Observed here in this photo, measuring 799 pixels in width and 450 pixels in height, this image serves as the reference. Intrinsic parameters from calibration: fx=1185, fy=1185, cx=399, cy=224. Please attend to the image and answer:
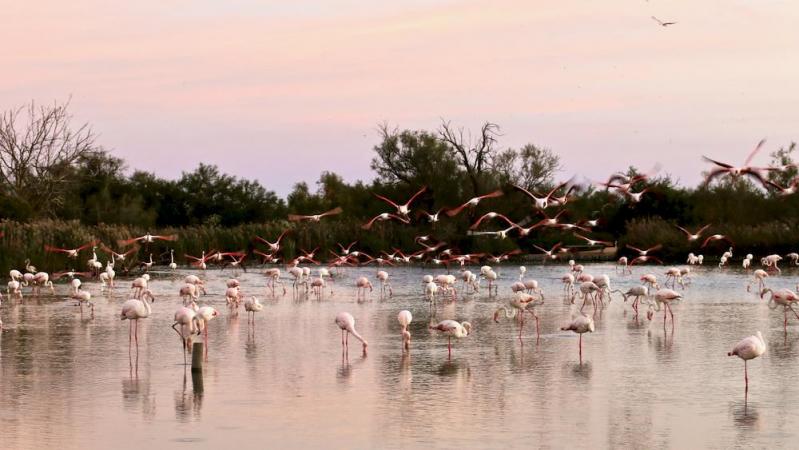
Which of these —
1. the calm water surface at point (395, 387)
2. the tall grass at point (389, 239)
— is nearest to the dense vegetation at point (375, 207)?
the tall grass at point (389, 239)

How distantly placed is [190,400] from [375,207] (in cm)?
4949

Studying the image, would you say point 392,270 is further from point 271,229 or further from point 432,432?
point 432,432

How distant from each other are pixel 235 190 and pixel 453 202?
19.1 m

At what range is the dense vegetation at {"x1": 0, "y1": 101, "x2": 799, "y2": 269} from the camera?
4775 centimetres

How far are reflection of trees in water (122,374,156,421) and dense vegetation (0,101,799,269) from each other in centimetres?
2369

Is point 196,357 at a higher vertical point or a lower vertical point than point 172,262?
lower

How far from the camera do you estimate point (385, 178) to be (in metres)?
66.4

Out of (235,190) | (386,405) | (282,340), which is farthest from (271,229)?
(386,405)

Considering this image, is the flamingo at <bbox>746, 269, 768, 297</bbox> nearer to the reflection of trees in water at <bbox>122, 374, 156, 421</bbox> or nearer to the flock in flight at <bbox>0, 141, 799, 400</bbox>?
the flock in flight at <bbox>0, 141, 799, 400</bbox>

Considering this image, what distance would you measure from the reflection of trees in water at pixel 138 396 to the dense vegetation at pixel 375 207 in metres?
23.7

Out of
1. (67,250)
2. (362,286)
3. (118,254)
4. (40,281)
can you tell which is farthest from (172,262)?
(362,286)

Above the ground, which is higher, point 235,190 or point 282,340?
point 235,190

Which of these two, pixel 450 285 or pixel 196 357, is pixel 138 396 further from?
pixel 450 285

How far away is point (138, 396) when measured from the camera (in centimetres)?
1379
